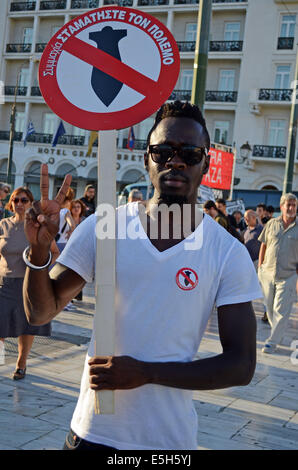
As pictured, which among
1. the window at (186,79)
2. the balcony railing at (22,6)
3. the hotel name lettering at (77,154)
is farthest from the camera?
the balcony railing at (22,6)

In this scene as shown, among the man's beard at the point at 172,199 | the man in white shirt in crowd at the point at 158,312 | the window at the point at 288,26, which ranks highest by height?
the window at the point at 288,26

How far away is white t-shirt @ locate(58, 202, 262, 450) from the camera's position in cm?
162

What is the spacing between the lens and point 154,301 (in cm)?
164

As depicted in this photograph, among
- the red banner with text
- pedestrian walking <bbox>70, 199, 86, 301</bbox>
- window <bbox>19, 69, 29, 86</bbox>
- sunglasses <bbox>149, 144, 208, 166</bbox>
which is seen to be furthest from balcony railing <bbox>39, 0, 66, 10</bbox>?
sunglasses <bbox>149, 144, 208, 166</bbox>

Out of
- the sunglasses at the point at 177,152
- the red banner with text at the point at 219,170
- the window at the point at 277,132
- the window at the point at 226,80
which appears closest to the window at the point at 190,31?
the window at the point at 226,80

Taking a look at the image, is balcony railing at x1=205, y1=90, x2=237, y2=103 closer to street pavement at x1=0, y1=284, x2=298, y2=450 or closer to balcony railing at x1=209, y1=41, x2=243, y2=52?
balcony railing at x1=209, y1=41, x2=243, y2=52

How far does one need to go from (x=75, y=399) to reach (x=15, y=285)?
1261 millimetres

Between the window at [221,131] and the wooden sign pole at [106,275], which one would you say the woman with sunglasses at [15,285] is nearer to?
the wooden sign pole at [106,275]

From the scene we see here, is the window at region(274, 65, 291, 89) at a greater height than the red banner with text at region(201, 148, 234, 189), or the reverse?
the window at region(274, 65, 291, 89)

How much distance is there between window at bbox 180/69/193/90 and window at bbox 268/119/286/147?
5.78 metres

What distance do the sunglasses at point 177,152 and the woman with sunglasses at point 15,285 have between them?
372 cm

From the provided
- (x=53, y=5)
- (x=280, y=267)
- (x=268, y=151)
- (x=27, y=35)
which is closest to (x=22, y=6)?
(x=27, y=35)

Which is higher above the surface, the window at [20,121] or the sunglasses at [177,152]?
the window at [20,121]

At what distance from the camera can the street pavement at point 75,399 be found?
4004mm
